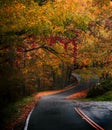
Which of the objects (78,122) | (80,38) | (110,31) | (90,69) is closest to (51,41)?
(80,38)

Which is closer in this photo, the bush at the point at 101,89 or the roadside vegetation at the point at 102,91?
the roadside vegetation at the point at 102,91

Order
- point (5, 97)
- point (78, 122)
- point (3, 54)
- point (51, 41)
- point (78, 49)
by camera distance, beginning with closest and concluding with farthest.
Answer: point (78, 122), point (5, 97), point (51, 41), point (3, 54), point (78, 49)

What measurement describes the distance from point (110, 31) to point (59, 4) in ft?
52.0

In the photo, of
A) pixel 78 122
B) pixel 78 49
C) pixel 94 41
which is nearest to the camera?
pixel 78 122

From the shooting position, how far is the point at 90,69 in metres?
41.2

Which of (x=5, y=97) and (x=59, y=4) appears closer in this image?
(x=59, y=4)

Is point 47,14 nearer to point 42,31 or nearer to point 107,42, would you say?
point 42,31

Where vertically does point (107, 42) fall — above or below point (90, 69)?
above

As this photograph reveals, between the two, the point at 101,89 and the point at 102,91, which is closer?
the point at 102,91

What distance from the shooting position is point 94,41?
122 ft

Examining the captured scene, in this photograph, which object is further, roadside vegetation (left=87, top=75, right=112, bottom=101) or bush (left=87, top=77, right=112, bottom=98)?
bush (left=87, top=77, right=112, bottom=98)

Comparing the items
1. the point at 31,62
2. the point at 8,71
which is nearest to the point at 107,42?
the point at 31,62

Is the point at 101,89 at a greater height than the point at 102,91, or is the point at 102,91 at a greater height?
the point at 101,89

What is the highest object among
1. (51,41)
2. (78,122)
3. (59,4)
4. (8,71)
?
(59,4)
